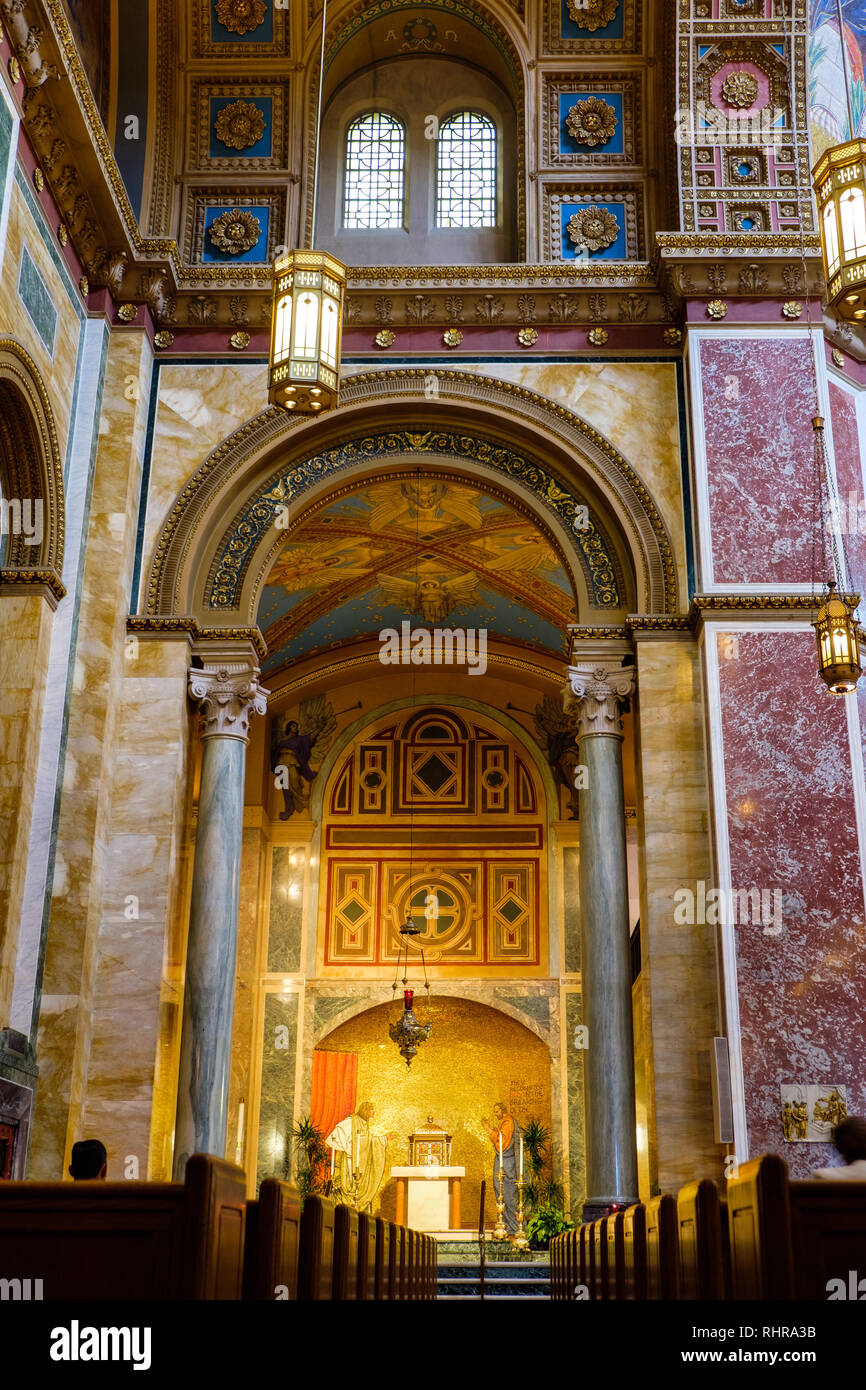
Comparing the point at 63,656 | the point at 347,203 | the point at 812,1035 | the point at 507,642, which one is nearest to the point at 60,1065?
the point at 63,656

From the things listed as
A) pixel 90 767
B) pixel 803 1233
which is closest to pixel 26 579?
pixel 90 767

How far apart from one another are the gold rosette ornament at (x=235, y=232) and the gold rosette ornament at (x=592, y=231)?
113 inches

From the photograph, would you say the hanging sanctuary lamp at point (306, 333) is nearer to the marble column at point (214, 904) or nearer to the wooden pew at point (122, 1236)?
the marble column at point (214, 904)

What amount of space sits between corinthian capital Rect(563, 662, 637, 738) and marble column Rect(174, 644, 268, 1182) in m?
2.60

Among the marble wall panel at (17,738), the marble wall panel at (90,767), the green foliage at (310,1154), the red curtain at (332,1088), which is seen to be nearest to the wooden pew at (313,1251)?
the marble wall panel at (17,738)

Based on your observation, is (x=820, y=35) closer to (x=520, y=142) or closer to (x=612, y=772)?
(x=520, y=142)

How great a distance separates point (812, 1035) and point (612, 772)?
2.67 meters

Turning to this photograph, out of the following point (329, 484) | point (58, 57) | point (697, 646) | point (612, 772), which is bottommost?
point (612, 772)

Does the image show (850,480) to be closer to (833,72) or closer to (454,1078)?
(833,72)

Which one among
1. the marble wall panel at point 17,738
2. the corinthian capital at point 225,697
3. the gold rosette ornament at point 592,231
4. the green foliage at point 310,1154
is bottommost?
the green foliage at point 310,1154

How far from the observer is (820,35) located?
41.0 ft

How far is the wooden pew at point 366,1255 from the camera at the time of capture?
19.9 feet

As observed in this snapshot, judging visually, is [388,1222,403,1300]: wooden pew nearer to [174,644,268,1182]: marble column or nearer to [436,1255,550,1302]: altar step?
[174,644,268,1182]: marble column

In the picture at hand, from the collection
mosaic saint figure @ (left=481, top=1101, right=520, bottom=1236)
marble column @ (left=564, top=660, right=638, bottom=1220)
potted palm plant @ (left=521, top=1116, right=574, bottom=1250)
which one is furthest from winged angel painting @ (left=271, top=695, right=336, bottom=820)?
marble column @ (left=564, top=660, right=638, bottom=1220)
